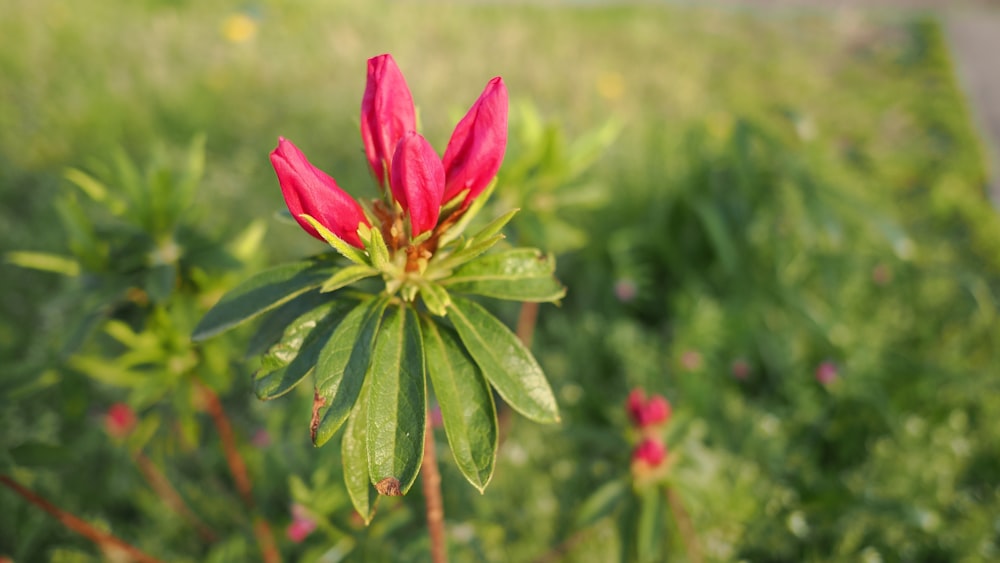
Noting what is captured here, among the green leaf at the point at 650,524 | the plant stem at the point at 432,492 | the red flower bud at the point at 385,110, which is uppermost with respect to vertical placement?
the red flower bud at the point at 385,110

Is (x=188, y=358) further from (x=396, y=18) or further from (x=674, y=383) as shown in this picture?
(x=396, y=18)

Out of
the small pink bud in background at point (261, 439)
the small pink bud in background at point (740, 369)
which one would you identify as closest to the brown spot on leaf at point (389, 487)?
the small pink bud in background at point (261, 439)

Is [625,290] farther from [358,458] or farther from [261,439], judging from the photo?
[358,458]

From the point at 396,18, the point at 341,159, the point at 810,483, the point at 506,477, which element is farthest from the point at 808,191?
the point at 396,18

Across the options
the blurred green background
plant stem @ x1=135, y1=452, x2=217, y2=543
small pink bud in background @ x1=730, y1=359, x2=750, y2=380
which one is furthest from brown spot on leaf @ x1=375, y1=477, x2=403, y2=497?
small pink bud in background @ x1=730, y1=359, x2=750, y2=380

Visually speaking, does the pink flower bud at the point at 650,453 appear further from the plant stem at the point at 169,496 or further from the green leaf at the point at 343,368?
the plant stem at the point at 169,496

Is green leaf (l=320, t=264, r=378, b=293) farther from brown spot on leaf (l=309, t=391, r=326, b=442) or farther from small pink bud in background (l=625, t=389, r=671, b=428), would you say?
small pink bud in background (l=625, t=389, r=671, b=428)
